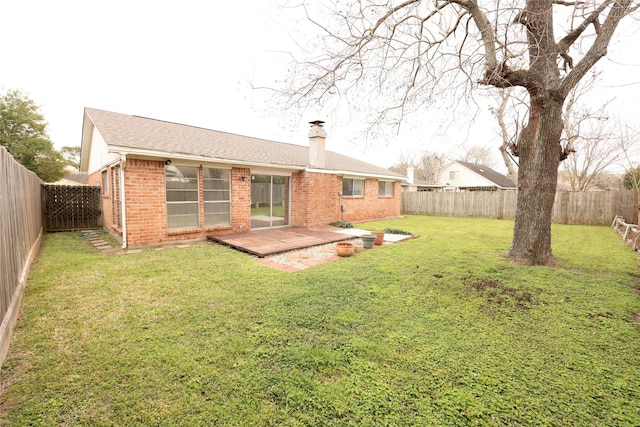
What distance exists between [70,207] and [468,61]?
45.7 ft

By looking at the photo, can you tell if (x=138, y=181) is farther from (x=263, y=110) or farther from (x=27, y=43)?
(x=27, y=43)

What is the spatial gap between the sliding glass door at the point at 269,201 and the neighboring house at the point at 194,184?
4 cm

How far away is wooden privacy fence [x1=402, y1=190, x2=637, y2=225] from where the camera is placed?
12906mm

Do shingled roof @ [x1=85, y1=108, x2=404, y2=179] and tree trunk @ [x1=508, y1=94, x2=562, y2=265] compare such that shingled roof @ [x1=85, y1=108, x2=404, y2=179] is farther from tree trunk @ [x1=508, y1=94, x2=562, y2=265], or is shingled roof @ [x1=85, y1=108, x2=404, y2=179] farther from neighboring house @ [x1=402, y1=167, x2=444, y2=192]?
neighboring house @ [x1=402, y1=167, x2=444, y2=192]

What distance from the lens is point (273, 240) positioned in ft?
27.1

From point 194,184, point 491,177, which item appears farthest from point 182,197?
point 491,177

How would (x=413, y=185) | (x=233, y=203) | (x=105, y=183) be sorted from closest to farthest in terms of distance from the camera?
(x=233, y=203)
(x=105, y=183)
(x=413, y=185)

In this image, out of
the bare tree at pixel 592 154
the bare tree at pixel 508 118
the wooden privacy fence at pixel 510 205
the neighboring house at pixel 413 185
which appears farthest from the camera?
the neighboring house at pixel 413 185

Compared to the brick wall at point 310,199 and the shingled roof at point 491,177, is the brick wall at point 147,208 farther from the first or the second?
the shingled roof at point 491,177

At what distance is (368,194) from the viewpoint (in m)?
14.8

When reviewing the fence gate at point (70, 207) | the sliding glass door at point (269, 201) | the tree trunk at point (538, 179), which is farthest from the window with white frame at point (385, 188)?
the fence gate at point (70, 207)

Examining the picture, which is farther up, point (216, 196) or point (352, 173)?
point (352, 173)

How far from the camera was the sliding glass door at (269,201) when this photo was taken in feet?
33.4

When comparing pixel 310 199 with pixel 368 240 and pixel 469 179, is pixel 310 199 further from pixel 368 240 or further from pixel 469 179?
pixel 469 179
